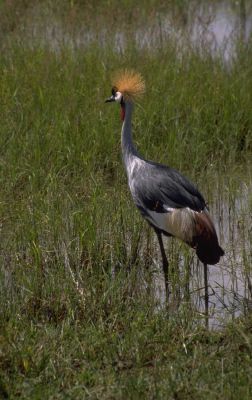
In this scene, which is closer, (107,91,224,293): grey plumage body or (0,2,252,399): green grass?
(0,2,252,399): green grass

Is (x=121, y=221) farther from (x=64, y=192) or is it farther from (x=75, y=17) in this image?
(x=75, y=17)

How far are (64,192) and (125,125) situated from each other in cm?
52

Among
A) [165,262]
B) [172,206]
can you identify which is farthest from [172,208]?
[165,262]

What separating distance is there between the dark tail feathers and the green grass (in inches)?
4.7

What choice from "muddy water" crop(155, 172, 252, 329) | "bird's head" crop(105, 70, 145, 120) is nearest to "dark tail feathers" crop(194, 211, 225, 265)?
"muddy water" crop(155, 172, 252, 329)

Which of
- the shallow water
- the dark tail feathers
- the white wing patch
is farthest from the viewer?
the shallow water

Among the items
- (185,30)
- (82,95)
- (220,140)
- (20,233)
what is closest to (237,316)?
(20,233)

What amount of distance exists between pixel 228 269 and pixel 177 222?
0.42m

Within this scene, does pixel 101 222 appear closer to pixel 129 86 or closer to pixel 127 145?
pixel 127 145

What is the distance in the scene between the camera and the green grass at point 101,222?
4.35m

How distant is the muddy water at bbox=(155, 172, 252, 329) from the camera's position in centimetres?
514

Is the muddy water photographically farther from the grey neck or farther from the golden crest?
the golden crest

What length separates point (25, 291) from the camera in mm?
5094

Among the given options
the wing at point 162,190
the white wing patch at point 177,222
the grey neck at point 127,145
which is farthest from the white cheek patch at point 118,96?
the white wing patch at point 177,222
